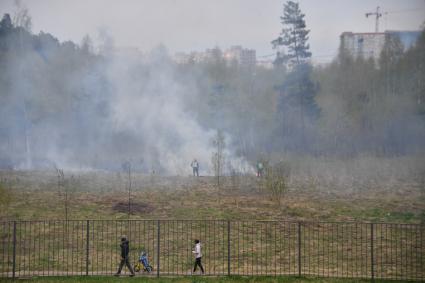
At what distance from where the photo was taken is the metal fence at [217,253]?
11.9 meters

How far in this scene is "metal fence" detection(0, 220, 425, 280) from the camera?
11906mm

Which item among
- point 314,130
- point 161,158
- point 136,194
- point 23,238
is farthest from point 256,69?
point 23,238

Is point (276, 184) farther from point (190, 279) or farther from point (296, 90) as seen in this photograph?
point (296, 90)

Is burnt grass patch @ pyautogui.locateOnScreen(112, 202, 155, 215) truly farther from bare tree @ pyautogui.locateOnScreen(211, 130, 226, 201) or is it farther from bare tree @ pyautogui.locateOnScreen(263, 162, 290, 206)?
bare tree @ pyautogui.locateOnScreen(263, 162, 290, 206)

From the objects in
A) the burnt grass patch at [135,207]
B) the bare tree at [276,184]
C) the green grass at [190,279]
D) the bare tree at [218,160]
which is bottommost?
the green grass at [190,279]

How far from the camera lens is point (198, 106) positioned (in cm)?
4016

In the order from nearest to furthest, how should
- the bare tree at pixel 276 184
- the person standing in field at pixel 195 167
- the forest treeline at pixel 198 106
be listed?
the bare tree at pixel 276 184, the person standing in field at pixel 195 167, the forest treeline at pixel 198 106

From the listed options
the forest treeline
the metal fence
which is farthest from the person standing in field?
the metal fence

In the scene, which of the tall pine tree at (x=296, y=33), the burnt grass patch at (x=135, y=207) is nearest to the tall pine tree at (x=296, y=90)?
the tall pine tree at (x=296, y=33)

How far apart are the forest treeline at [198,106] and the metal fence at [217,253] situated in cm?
1767

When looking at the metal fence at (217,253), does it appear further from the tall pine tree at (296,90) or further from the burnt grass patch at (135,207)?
the tall pine tree at (296,90)

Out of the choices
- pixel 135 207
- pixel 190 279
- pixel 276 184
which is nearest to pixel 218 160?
pixel 276 184

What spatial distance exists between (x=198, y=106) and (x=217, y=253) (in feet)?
89.5

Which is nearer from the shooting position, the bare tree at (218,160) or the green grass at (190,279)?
the green grass at (190,279)
